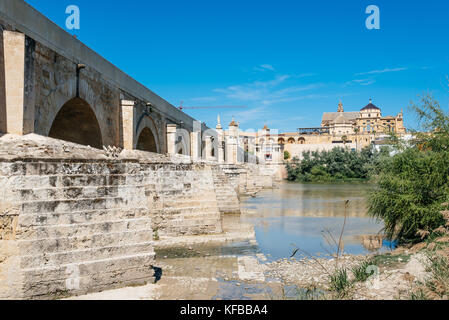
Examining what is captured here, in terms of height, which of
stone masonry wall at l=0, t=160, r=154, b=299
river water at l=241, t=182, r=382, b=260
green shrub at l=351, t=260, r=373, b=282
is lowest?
river water at l=241, t=182, r=382, b=260

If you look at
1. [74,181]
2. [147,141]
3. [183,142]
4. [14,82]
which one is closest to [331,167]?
[183,142]

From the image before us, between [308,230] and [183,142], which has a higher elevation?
[183,142]

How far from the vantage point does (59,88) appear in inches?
378

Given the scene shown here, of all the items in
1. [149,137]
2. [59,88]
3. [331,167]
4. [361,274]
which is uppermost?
[59,88]

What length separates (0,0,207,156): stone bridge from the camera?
7656 millimetres

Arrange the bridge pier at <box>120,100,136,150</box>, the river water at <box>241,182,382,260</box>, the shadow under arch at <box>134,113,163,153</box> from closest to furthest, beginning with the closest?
1. the river water at <box>241,182,382,260</box>
2. the bridge pier at <box>120,100,136,150</box>
3. the shadow under arch at <box>134,113,163,153</box>

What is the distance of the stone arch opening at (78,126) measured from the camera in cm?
1184

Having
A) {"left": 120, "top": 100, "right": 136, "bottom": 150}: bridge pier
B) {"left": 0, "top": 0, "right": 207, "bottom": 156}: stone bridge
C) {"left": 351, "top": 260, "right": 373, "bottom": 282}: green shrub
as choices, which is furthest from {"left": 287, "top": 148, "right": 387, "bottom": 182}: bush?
{"left": 351, "top": 260, "right": 373, "bottom": 282}: green shrub

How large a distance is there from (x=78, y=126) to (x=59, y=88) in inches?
116

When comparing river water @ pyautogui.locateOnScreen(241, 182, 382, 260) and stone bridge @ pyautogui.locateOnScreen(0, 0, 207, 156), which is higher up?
stone bridge @ pyautogui.locateOnScreen(0, 0, 207, 156)

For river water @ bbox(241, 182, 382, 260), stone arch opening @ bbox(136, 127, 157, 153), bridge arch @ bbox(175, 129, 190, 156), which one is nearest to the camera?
river water @ bbox(241, 182, 382, 260)

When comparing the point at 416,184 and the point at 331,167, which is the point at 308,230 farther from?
the point at 331,167

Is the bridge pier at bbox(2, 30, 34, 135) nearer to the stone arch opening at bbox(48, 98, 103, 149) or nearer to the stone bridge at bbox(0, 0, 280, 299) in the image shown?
the stone bridge at bbox(0, 0, 280, 299)
